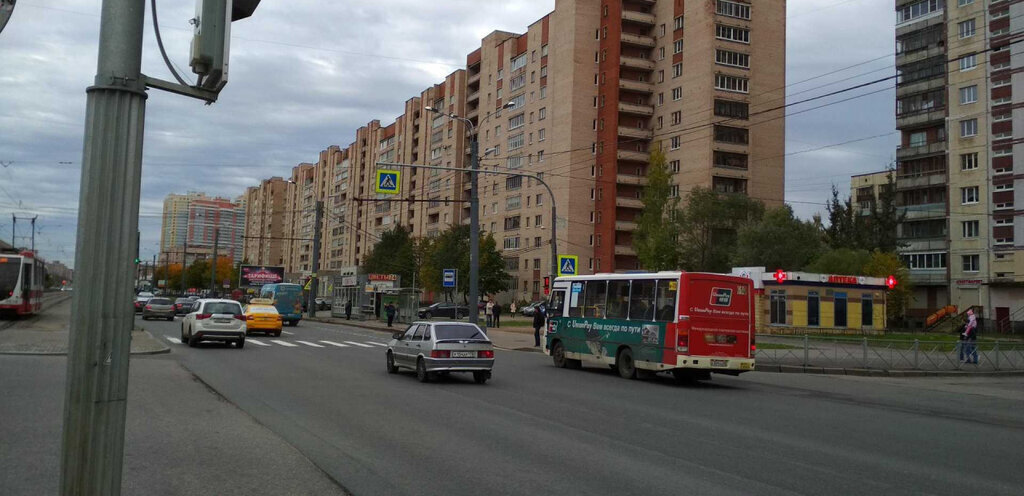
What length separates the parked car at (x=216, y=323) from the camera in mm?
26000

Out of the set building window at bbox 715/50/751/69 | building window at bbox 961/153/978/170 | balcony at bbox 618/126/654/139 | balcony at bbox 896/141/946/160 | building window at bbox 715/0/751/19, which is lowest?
building window at bbox 961/153/978/170

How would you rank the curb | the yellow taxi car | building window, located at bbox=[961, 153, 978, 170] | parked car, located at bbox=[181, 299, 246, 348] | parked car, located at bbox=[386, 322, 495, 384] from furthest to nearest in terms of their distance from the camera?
1. building window, located at bbox=[961, 153, 978, 170]
2. the yellow taxi car
3. parked car, located at bbox=[181, 299, 246, 348]
4. the curb
5. parked car, located at bbox=[386, 322, 495, 384]

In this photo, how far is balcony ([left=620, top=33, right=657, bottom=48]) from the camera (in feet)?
265

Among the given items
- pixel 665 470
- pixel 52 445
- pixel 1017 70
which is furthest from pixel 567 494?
pixel 1017 70

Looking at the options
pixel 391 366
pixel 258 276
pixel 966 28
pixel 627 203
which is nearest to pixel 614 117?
pixel 627 203

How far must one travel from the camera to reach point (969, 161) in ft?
209

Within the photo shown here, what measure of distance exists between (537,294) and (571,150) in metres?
15.8

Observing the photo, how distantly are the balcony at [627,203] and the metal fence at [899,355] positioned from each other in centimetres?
5543

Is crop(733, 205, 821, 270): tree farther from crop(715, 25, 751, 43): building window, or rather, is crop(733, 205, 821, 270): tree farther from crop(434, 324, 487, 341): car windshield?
crop(434, 324, 487, 341): car windshield

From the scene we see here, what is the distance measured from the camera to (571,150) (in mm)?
79938

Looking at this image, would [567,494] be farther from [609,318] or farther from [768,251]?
[768,251]

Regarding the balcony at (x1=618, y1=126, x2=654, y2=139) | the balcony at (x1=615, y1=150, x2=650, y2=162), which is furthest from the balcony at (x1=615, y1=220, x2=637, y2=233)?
the balcony at (x1=618, y1=126, x2=654, y2=139)

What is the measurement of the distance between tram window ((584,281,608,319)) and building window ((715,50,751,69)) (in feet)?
191

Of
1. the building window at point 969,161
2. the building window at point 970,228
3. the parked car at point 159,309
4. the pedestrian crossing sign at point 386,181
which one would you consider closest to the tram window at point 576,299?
the pedestrian crossing sign at point 386,181
